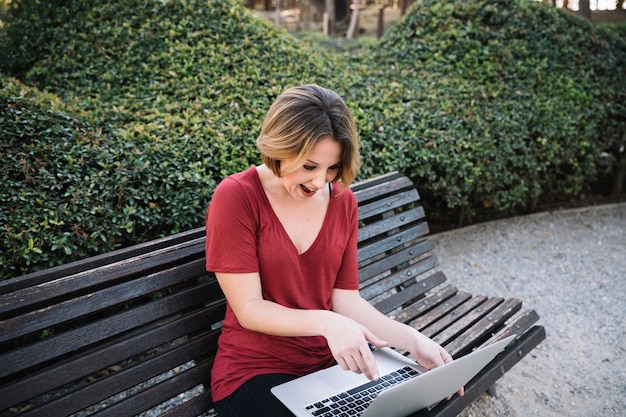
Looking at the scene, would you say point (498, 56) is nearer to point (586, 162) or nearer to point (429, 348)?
point (586, 162)

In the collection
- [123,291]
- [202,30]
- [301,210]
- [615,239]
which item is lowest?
[615,239]

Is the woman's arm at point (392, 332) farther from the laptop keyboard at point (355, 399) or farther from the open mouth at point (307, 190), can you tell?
the open mouth at point (307, 190)

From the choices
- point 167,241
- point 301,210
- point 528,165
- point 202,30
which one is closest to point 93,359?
point 167,241

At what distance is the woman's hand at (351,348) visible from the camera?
70.9 inches

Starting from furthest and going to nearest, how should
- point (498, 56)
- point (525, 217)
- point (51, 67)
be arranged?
point (525, 217), point (498, 56), point (51, 67)

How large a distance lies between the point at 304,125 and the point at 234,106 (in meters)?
2.25

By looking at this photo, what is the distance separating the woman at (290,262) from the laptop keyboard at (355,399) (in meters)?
0.10

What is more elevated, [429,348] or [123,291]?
[123,291]

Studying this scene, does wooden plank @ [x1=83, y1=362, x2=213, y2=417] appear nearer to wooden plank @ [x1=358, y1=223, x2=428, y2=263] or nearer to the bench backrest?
the bench backrest

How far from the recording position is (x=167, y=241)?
2.40 m

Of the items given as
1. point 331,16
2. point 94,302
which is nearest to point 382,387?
point 94,302

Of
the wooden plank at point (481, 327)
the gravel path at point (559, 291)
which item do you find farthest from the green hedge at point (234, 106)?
the wooden plank at point (481, 327)

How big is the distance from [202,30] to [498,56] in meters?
3.11

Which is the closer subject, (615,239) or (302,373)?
(302,373)
